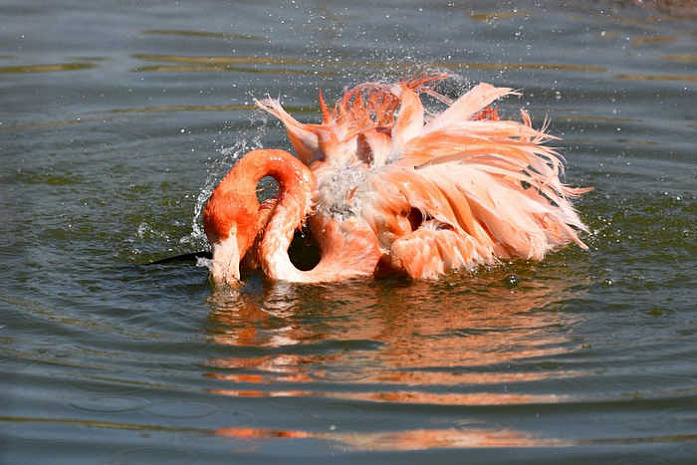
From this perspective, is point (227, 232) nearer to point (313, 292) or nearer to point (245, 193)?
point (245, 193)

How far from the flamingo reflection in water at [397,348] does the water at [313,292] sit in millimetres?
17

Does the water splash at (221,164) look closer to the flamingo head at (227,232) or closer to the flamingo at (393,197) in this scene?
the flamingo at (393,197)

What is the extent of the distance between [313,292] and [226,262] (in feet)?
1.92

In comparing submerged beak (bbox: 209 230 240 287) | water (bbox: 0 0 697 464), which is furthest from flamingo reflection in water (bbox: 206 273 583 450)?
submerged beak (bbox: 209 230 240 287)

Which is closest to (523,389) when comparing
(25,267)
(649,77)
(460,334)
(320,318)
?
(460,334)

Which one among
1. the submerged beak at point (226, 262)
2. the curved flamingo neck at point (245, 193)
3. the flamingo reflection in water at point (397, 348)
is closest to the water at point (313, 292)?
the flamingo reflection in water at point (397, 348)

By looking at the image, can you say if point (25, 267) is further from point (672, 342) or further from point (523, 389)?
point (672, 342)

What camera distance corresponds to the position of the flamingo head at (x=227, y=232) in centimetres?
642

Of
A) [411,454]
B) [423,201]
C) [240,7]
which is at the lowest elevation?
[411,454]

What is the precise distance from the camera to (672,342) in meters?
5.87

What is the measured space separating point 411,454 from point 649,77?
23.9 feet

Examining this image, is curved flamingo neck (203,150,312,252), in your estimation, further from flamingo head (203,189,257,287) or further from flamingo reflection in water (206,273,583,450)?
flamingo reflection in water (206,273,583,450)

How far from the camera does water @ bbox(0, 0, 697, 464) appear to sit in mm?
5004

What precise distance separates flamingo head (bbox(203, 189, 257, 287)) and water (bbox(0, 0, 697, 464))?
19 cm
